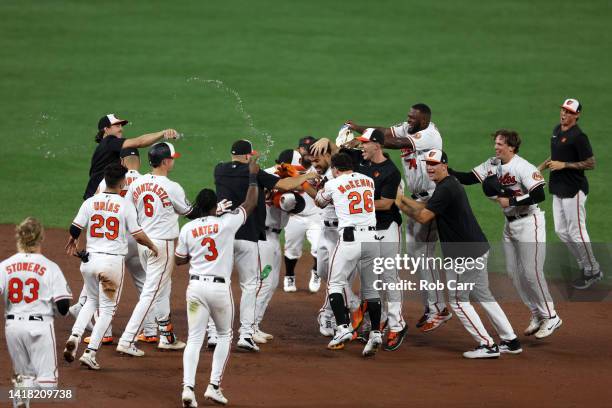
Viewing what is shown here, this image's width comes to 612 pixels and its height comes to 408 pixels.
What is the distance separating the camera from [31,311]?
7410mm

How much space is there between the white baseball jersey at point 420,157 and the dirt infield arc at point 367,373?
58.5 inches

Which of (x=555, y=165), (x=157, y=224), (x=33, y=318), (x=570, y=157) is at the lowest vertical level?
(x=33, y=318)

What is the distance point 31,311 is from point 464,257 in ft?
13.3

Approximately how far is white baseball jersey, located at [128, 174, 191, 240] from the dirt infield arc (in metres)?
1.19

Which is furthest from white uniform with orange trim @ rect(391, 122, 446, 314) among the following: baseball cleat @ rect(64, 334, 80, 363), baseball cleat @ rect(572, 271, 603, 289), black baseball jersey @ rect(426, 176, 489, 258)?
baseball cleat @ rect(64, 334, 80, 363)

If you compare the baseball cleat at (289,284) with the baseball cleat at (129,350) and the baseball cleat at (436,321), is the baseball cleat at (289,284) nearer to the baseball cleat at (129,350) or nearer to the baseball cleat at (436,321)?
the baseball cleat at (436,321)

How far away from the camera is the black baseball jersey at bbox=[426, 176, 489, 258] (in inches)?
372

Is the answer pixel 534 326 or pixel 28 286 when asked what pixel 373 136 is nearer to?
pixel 534 326

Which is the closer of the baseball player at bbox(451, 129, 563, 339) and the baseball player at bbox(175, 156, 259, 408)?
the baseball player at bbox(175, 156, 259, 408)

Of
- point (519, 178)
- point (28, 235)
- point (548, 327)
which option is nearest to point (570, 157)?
point (519, 178)

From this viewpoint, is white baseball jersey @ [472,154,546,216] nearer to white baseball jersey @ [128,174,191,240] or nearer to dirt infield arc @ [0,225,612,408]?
dirt infield arc @ [0,225,612,408]

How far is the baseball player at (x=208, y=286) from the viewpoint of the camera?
26.2ft

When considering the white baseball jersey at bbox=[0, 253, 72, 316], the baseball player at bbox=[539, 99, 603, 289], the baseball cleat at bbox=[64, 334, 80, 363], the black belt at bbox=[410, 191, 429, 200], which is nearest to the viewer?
the white baseball jersey at bbox=[0, 253, 72, 316]

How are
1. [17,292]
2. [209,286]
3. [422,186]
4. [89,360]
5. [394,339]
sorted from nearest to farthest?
[17,292]
[209,286]
[89,360]
[394,339]
[422,186]
